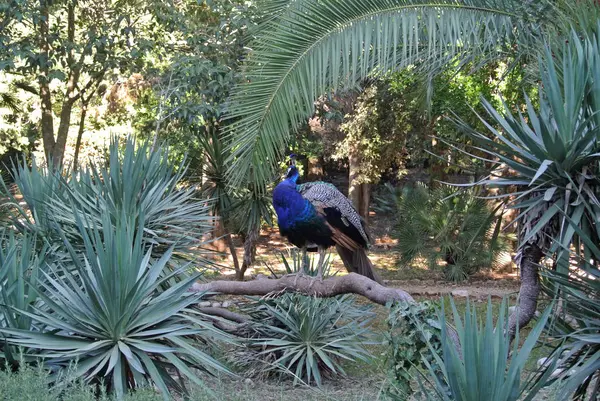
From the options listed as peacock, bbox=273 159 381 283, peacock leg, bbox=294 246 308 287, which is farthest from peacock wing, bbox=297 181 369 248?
peacock leg, bbox=294 246 308 287

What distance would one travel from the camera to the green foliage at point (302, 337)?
7.65 metres

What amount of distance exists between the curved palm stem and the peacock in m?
0.40

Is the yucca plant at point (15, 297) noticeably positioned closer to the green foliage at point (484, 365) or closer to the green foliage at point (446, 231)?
the green foliage at point (484, 365)

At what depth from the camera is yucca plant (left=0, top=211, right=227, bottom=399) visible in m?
4.77

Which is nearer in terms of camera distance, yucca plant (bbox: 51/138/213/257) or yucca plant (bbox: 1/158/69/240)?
yucca plant (bbox: 1/158/69/240)

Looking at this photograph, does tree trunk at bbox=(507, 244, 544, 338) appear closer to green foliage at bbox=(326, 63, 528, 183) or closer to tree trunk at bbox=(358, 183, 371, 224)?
green foliage at bbox=(326, 63, 528, 183)

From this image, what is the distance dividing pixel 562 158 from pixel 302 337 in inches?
159

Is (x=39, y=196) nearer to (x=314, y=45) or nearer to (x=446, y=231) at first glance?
(x=314, y=45)

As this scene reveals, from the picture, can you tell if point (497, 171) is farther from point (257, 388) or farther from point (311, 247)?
point (257, 388)

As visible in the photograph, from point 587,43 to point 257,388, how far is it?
15.2 ft

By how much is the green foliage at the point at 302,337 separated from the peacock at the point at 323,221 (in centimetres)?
64

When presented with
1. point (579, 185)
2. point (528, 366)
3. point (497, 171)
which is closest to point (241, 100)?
point (497, 171)

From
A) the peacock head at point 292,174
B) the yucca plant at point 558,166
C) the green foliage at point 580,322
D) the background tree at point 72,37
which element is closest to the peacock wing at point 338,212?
the peacock head at point 292,174

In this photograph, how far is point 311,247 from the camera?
24.7ft
